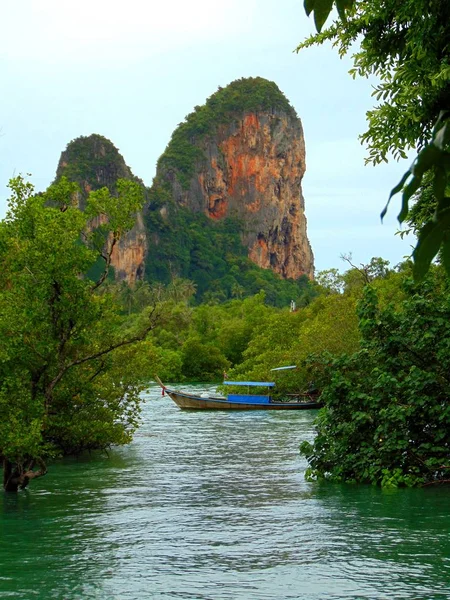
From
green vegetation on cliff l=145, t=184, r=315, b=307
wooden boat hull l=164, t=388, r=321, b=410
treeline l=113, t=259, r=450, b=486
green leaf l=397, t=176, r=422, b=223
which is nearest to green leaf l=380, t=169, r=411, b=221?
green leaf l=397, t=176, r=422, b=223

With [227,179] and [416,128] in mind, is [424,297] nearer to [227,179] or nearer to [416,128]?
[416,128]

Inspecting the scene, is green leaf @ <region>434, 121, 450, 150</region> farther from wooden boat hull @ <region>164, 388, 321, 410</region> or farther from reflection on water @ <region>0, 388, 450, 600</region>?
wooden boat hull @ <region>164, 388, 321, 410</region>

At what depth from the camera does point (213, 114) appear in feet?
468

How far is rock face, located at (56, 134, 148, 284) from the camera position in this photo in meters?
115

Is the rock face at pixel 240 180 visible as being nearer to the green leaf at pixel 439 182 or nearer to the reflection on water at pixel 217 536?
the reflection on water at pixel 217 536

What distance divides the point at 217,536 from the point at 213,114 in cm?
13557

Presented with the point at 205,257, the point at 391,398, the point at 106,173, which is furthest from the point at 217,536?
the point at 205,257

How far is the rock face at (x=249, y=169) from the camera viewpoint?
14088cm

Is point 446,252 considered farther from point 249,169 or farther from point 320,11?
point 249,169

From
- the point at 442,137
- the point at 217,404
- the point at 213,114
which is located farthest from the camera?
the point at 213,114

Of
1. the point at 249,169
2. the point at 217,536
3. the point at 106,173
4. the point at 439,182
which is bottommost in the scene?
the point at 217,536

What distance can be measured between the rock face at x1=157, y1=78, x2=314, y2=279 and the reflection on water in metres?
123

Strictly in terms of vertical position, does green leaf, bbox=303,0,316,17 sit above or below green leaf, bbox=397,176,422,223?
above

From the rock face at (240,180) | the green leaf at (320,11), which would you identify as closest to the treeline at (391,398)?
the green leaf at (320,11)
